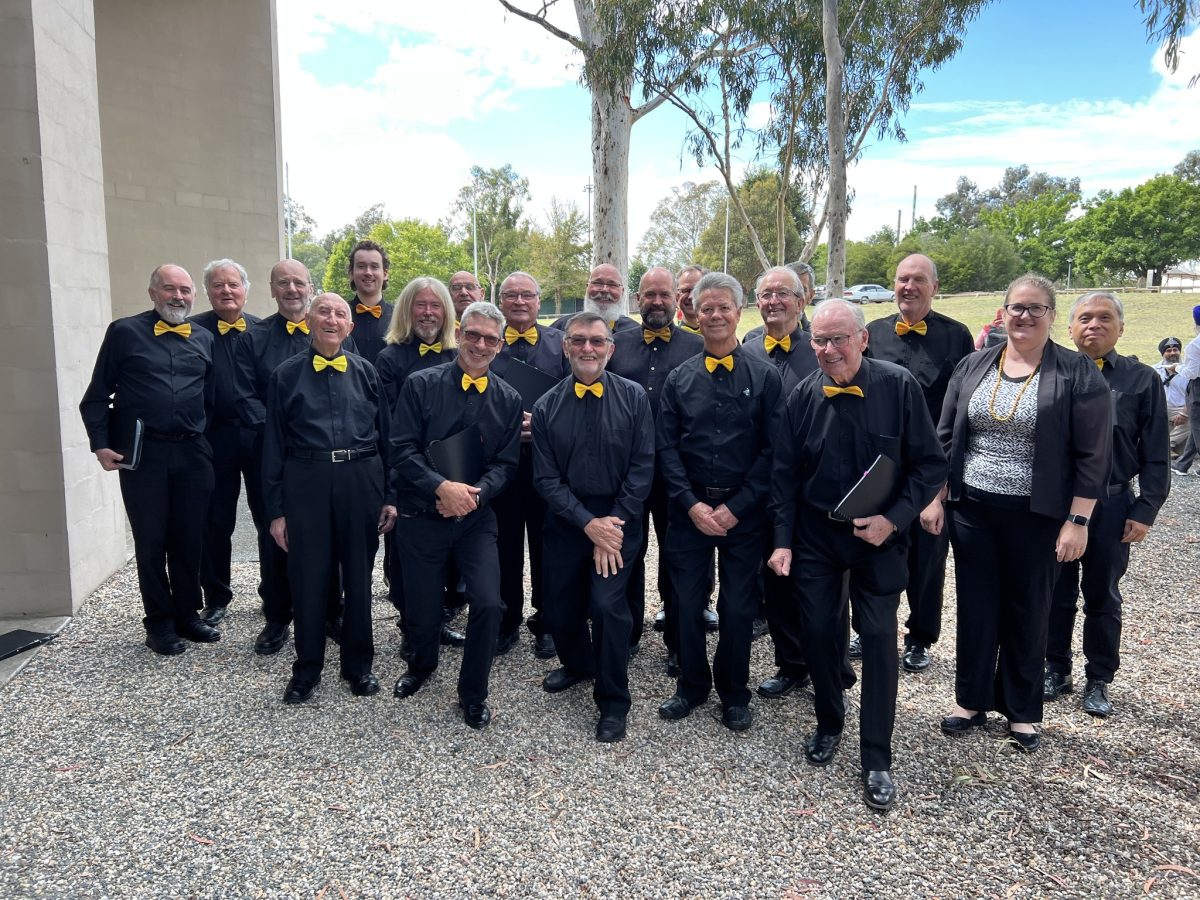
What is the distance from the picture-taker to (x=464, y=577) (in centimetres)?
428

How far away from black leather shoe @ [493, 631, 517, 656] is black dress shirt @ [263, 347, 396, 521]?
1592 millimetres

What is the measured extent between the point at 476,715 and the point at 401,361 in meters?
2.33

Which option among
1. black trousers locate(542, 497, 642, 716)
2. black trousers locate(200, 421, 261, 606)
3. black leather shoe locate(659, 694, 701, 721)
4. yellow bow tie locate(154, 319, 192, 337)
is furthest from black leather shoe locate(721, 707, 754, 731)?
yellow bow tie locate(154, 319, 192, 337)

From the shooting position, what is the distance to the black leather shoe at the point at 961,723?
411 cm

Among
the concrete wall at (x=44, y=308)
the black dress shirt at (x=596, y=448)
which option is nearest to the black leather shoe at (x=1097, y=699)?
the black dress shirt at (x=596, y=448)

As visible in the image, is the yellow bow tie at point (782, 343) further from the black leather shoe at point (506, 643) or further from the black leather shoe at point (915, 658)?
the black leather shoe at point (506, 643)

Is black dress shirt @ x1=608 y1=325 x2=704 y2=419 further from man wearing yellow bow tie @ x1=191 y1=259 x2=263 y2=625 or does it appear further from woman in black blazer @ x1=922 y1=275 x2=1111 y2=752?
man wearing yellow bow tie @ x1=191 y1=259 x2=263 y2=625

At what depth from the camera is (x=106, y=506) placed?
646 centimetres

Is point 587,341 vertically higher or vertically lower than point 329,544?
higher

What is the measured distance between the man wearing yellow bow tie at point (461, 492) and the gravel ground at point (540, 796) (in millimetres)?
→ 403

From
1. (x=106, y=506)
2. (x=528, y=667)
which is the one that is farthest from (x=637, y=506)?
(x=106, y=506)

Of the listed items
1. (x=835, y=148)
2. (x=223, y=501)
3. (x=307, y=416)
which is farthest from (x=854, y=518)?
(x=835, y=148)

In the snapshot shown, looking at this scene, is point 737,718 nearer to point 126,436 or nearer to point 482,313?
point 482,313

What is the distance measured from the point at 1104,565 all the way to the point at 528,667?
131 inches
